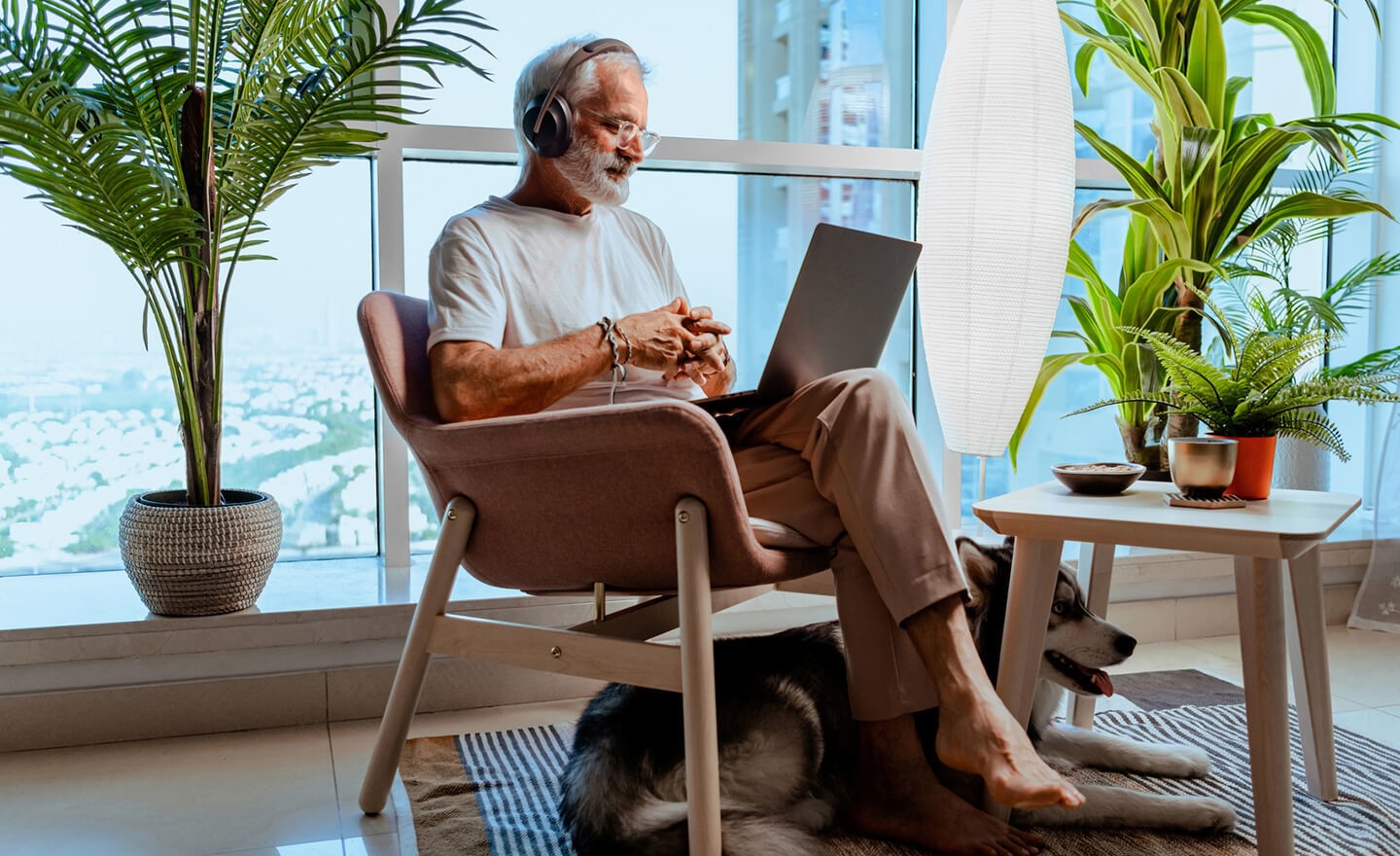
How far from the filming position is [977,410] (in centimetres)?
250

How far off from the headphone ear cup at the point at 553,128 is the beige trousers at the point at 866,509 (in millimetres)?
566

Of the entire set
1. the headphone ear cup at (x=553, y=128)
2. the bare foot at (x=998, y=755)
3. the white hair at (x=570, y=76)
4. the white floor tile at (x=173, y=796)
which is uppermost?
the white hair at (x=570, y=76)

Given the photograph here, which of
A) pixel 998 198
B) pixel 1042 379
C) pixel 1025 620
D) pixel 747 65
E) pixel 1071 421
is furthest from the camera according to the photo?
pixel 1071 421

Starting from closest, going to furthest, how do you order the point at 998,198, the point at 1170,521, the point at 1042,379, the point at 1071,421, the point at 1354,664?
the point at 1170,521
the point at 998,198
the point at 1354,664
the point at 1042,379
the point at 1071,421

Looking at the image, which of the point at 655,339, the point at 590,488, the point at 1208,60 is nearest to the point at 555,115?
the point at 655,339

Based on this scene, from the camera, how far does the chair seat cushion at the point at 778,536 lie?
59.3 inches

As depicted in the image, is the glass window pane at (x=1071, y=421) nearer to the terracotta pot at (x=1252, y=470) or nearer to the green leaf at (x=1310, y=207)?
the green leaf at (x=1310, y=207)

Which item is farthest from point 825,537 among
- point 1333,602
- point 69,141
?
point 1333,602

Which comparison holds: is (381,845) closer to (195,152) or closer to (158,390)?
(195,152)

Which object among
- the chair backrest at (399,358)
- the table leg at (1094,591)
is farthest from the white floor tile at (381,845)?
the table leg at (1094,591)

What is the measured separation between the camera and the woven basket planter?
2053mm

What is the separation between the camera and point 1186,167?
8.50 feet

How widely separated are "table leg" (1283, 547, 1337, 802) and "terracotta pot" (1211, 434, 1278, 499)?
0.39 ft

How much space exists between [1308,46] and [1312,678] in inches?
69.4
